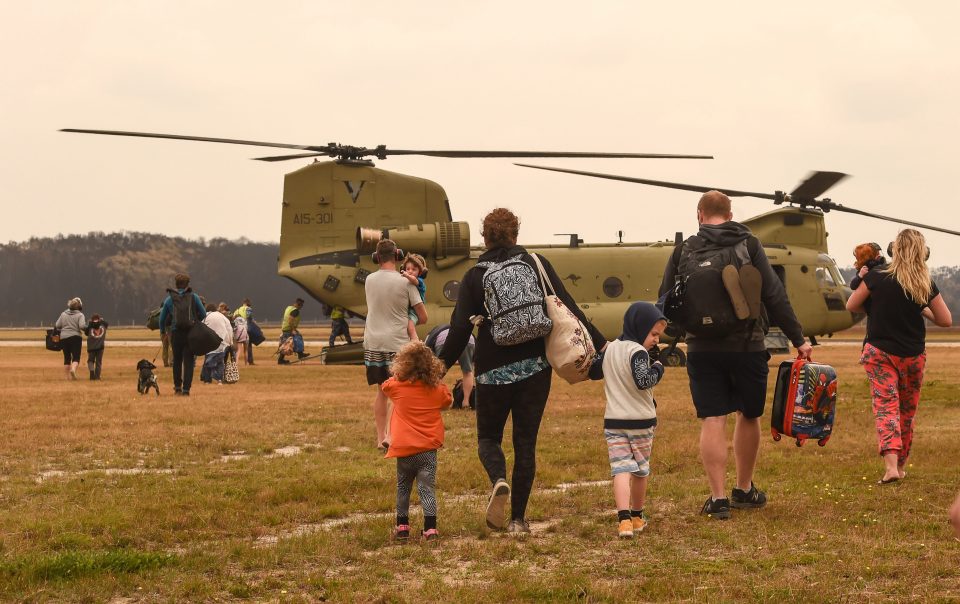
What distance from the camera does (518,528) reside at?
7043 mm

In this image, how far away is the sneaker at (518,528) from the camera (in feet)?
23.0

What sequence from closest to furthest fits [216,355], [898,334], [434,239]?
[898,334] < [216,355] < [434,239]

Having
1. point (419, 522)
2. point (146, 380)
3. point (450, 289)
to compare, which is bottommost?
point (419, 522)

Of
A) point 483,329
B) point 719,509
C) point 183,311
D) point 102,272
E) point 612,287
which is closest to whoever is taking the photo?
point 483,329

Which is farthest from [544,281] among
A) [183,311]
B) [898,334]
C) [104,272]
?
[104,272]

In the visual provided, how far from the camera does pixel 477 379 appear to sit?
23.6 feet

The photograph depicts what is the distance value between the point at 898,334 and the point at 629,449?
301cm

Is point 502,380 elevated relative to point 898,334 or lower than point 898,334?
lower

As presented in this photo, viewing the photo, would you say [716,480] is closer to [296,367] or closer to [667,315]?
[667,315]

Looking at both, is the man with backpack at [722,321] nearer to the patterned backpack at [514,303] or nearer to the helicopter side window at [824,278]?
the patterned backpack at [514,303]

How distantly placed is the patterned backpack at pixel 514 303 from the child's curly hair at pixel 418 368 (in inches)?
16.5

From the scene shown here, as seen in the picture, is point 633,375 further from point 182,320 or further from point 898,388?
point 182,320

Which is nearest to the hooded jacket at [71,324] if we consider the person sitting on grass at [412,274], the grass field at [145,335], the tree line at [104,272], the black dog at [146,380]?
the black dog at [146,380]

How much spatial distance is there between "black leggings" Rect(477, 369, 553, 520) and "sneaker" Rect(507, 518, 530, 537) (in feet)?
0.11
